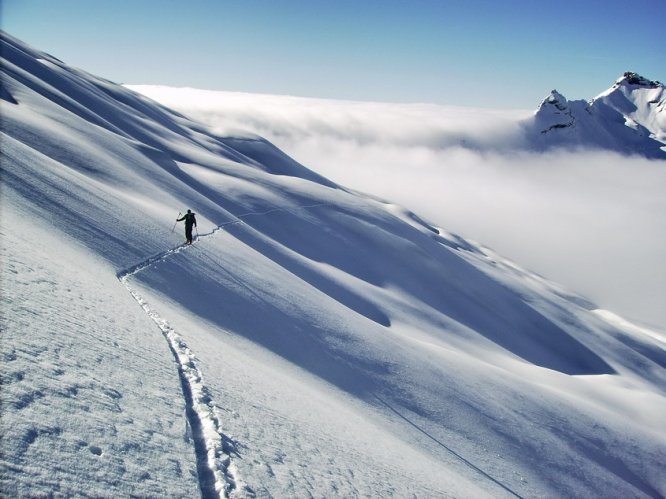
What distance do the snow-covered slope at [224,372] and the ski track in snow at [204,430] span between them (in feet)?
0.13

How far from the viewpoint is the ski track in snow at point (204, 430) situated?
7.06m

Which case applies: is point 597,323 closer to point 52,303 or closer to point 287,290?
point 287,290

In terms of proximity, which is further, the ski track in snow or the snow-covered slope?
the ski track in snow

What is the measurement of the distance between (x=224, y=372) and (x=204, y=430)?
3242 millimetres

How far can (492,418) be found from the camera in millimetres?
25453

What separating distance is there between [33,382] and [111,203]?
17894mm

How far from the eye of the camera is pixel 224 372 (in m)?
11.4

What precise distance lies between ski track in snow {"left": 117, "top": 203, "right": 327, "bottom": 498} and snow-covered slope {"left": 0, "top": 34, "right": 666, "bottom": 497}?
0.04 meters

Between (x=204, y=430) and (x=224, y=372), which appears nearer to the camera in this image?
(x=204, y=430)

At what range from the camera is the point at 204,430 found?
820 centimetres

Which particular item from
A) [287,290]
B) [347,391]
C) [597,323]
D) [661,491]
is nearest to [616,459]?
[661,491]

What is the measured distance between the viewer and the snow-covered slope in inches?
271

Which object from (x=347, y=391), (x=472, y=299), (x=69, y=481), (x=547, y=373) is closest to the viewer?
(x=69, y=481)

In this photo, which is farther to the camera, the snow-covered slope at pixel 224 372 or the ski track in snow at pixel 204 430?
the ski track in snow at pixel 204 430
